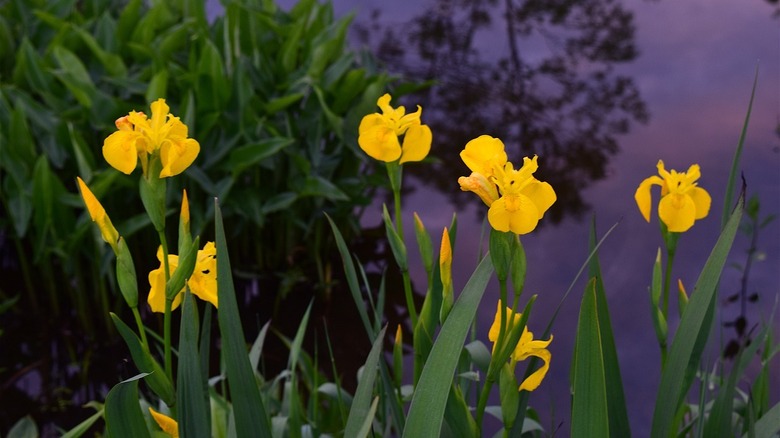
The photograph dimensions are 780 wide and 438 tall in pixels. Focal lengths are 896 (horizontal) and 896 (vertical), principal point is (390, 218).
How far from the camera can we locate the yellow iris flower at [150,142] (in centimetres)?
85

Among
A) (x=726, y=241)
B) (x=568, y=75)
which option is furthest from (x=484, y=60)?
(x=726, y=241)

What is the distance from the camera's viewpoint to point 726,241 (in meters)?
0.88

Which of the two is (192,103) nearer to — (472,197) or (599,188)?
(472,197)

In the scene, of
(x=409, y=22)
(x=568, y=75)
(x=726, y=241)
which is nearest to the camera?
(x=726, y=241)

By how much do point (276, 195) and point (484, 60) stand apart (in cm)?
170

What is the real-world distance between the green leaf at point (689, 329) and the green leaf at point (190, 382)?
1.59 ft

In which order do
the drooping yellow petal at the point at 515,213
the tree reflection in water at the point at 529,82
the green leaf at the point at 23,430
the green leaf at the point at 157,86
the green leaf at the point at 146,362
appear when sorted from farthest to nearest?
1. the tree reflection in water at the point at 529,82
2. the green leaf at the point at 157,86
3. the green leaf at the point at 23,430
4. the green leaf at the point at 146,362
5. the drooping yellow petal at the point at 515,213

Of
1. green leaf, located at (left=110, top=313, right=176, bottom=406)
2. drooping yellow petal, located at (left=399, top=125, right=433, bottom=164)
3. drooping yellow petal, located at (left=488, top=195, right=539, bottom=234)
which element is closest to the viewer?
drooping yellow petal, located at (left=488, top=195, right=539, bottom=234)

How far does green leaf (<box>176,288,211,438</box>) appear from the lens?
848mm

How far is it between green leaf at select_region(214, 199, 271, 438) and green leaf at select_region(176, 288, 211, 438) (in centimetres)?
3

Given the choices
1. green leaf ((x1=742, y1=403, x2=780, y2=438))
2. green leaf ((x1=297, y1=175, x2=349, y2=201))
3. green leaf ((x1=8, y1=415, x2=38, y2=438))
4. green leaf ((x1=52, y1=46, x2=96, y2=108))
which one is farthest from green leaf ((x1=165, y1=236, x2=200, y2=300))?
green leaf ((x1=52, y1=46, x2=96, y2=108))

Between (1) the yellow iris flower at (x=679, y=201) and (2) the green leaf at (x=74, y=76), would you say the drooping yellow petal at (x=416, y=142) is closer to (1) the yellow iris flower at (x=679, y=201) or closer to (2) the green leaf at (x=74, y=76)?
(1) the yellow iris flower at (x=679, y=201)

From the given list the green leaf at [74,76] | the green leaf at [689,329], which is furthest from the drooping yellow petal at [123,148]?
the green leaf at [74,76]

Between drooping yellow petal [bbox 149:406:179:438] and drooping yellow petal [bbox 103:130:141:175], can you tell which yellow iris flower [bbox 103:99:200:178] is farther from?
drooping yellow petal [bbox 149:406:179:438]
